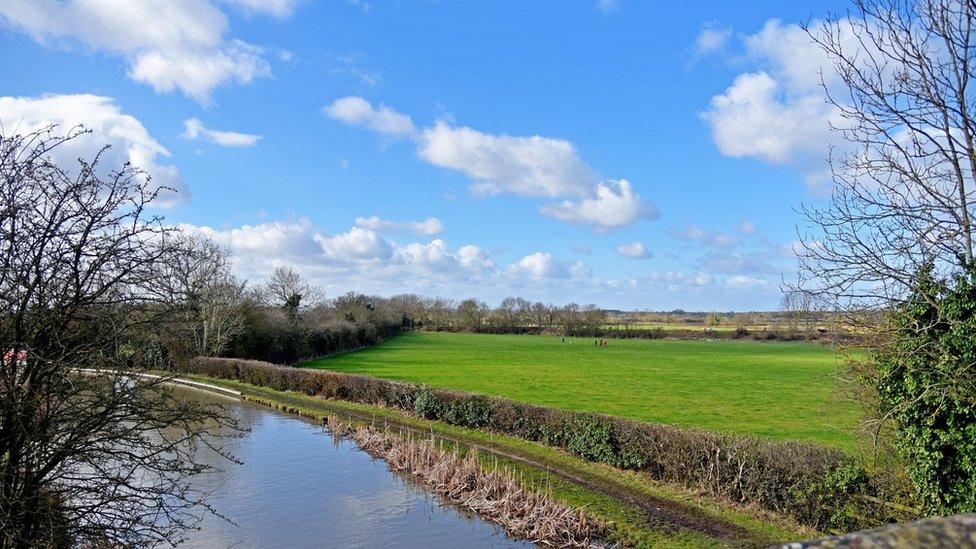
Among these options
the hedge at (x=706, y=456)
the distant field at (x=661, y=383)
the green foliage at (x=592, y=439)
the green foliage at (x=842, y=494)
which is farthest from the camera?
the distant field at (x=661, y=383)

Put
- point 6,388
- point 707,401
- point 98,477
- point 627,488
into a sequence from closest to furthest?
point 6,388
point 98,477
point 627,488
point 707,401

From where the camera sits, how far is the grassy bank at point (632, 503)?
42.8 feet

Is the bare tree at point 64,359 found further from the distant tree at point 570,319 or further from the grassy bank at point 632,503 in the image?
the distant tree at point 570,319

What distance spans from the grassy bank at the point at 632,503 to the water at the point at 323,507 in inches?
91.5

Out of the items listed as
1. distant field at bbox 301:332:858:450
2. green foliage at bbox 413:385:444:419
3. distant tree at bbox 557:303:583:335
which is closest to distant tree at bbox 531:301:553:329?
distant tree at bbox 557:303:583:335

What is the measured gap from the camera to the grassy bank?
13.1 m

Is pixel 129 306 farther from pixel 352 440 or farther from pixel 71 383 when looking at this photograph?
pixel 352 440

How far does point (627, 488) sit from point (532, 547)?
12.8 ft

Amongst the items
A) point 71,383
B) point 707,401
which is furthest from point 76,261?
point 707,401

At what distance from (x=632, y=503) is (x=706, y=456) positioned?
2234 mm

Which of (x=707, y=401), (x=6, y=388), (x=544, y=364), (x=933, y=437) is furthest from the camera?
(x=544, y=364)

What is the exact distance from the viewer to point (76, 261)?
23.4ft

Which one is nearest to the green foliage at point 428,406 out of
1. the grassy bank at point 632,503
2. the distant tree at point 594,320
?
the grassy bank at point 632,503

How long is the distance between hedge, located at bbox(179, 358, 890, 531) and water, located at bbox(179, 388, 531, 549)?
187 inches
